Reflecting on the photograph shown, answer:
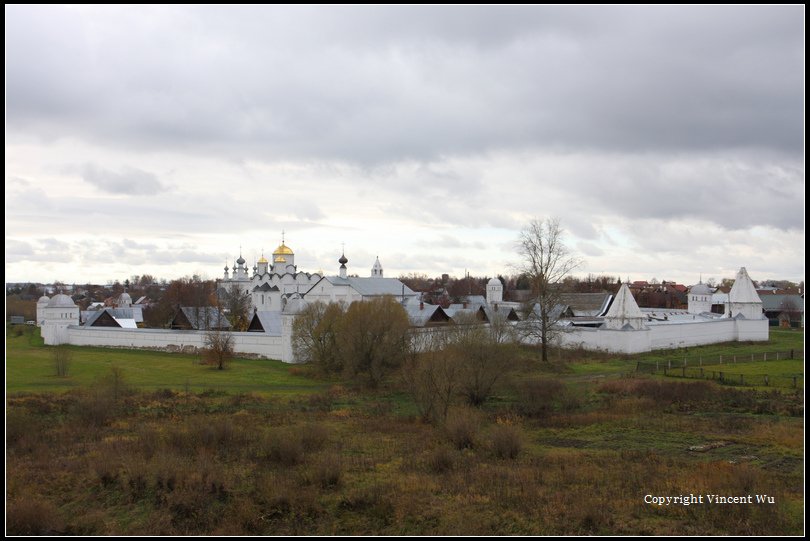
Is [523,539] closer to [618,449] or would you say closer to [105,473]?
[618,449]

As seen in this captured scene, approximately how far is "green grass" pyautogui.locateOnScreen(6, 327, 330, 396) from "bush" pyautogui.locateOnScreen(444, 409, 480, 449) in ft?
34.7

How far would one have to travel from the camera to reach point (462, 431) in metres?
16.3

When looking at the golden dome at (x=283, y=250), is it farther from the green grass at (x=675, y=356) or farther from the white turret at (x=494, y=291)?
the green grass at (x=675, y=356)

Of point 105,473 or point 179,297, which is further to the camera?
point 179,297

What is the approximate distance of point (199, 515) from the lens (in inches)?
456

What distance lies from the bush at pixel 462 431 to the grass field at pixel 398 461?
48mm

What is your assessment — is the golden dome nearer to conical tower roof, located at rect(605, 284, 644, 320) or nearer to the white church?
the white church

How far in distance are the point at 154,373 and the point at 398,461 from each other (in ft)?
64.7

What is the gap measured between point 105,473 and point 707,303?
192 ft

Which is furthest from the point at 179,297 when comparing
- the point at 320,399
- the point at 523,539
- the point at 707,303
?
the point at 523,539

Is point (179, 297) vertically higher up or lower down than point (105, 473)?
higher up

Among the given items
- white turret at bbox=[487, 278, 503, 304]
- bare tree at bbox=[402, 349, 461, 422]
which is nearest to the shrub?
bare tree at bbox=[402, 349, 461, 422]

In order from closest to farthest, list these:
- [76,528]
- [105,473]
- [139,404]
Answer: [76,528] → [105,473] → [139,404]

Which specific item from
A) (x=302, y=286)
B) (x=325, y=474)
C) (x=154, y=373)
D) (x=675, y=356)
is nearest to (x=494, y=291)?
(x=302, y=286)
